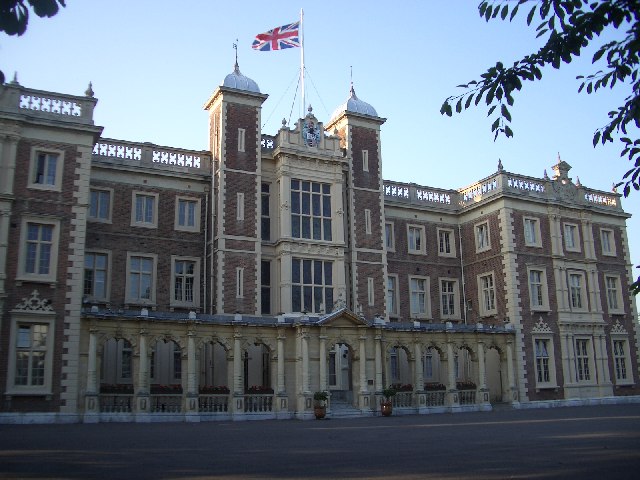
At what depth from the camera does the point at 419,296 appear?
135 feet

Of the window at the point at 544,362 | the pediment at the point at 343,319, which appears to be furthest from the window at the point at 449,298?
the pediment at the point at 343,319

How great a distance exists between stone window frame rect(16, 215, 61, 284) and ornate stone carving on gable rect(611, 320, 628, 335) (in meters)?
33.5

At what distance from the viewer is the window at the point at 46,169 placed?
27609 mm

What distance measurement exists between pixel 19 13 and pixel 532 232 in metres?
37.8

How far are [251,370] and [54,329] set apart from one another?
32.0ft

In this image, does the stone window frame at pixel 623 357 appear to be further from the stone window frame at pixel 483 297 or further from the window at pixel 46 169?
the window at pixel 46 169

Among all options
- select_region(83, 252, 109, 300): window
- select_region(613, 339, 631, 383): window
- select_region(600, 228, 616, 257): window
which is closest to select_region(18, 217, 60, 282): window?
select_region(83, 252, 109, 300): window

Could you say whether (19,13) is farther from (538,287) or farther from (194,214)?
(538,287)

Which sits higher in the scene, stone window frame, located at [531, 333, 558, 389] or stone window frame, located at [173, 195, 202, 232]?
stone window frame, located at [173, 195, 202, 232]

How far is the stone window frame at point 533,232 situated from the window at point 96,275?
2428 centimetres

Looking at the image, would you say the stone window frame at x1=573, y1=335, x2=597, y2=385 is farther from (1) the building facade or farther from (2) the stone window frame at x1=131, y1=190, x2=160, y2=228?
(2) the stone window frame at x1=131, y1=190, x2=160, y2=228

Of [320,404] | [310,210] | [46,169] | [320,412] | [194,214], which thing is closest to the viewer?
[46,169]

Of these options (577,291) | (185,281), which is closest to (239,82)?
(185,281)

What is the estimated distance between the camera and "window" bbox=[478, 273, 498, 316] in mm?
39781
